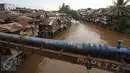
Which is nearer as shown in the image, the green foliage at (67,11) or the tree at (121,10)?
the tree at (121,10)

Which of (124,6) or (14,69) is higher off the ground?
(124,6)

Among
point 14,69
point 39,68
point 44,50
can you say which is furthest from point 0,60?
point 44,50

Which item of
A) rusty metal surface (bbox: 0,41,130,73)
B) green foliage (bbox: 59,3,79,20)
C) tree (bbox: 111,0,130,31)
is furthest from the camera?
green foliage (bbox: 59,3,79,20)

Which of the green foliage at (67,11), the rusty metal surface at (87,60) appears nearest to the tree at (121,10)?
the rusty metal surface at (87,60)

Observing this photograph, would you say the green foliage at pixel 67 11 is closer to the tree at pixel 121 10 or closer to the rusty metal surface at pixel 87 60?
the tree at pixel 121 10

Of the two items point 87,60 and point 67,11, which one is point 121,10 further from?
point 67,11

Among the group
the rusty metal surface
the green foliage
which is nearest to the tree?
the rusty metal surface

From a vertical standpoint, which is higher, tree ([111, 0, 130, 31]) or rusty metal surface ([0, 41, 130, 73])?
tree ([111, 0, 130, 31])

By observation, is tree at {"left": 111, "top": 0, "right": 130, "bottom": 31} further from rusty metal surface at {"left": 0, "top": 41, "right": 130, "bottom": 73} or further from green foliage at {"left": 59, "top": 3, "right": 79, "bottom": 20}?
green foliage at {"left": 59, "top": 3, "right": 79, "bottom": 20}

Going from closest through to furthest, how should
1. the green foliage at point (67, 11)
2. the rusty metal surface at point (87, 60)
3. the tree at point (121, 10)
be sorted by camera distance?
the rusty metal surface at point (87, 60) < the tree at point (121, 10) < the green foliage at point (67, 11)

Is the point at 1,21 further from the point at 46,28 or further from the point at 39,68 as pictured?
the point at 46,28

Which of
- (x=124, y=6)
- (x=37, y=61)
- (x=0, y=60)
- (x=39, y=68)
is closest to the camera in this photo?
(x=0, y=60)
